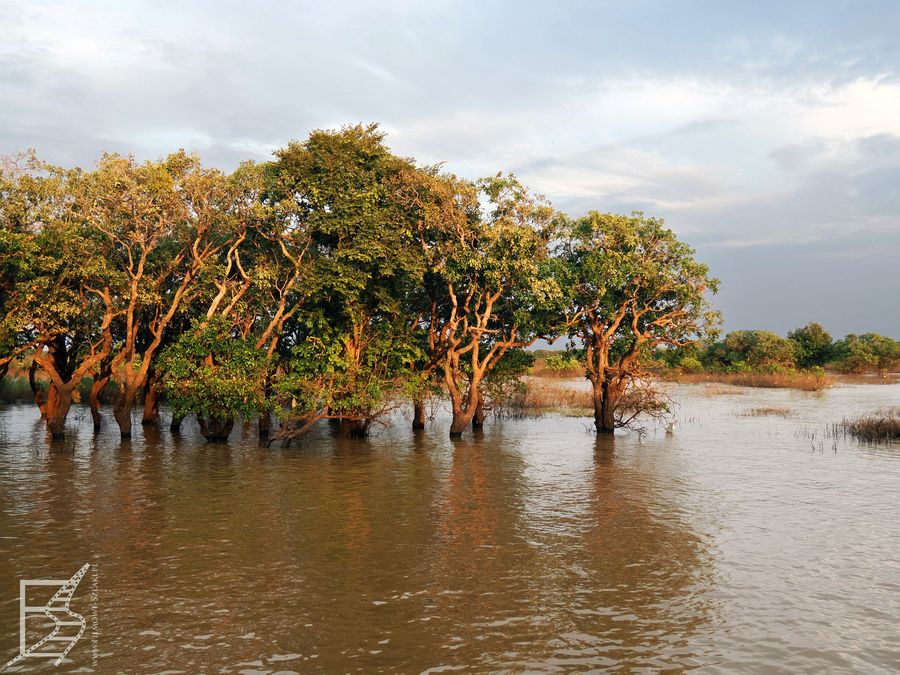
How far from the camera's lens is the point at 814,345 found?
372 ft

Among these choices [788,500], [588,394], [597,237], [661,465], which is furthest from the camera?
[588,394]

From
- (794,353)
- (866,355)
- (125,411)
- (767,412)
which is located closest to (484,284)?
(125,411)

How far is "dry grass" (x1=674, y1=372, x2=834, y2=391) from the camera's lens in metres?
77.2

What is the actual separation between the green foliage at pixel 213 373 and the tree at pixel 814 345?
4078 inches

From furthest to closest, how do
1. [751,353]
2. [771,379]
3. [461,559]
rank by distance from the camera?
[751,353] → [771,379] → [461,559]

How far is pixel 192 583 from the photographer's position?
45.8 feet

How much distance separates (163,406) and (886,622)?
54117 mm

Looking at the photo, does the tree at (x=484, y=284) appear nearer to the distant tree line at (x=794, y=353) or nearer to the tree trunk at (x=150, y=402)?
the tree trunk at (x=150, y=402)

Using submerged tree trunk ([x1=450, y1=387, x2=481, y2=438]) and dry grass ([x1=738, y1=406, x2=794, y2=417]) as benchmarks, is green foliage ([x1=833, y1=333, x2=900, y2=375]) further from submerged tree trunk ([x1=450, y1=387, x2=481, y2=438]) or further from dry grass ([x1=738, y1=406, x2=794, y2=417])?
submerged tree trunk ([x1=450, y1=387, x2=481, y2=438])

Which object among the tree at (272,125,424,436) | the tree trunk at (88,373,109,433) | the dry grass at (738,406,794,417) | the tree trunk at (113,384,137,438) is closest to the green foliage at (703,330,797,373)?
the dry grass at (738,406,794,417)

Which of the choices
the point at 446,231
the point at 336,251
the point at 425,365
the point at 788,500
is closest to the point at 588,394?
the point at 425,365

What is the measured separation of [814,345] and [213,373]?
109 meters

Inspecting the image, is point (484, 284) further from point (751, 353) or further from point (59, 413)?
point (751, 353)

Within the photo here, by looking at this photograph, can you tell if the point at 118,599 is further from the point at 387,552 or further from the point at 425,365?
the point at 425,365
